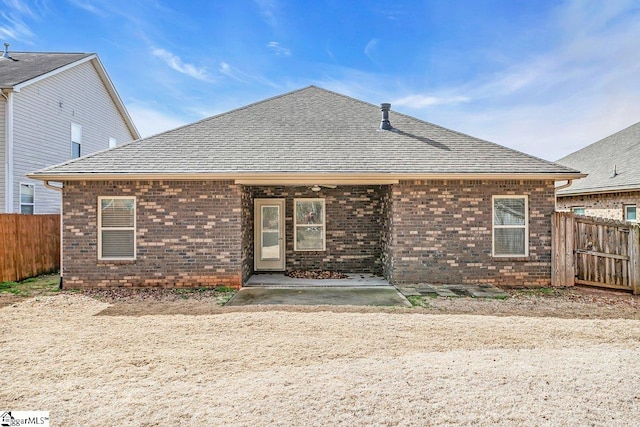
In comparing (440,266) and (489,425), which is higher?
(440,266)

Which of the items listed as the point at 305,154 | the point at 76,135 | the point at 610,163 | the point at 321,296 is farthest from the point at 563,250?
the point at 76,135

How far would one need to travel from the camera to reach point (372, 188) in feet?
36.9

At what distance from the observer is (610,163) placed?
1554 cm

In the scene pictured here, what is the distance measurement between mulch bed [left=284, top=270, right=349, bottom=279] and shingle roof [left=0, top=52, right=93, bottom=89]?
11241mm

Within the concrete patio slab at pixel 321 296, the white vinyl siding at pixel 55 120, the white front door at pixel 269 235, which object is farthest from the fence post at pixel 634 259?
the white vinyl siding at pixel 55 120

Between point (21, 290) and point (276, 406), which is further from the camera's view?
point (21, 290)

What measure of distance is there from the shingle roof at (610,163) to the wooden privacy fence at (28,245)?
1853 centimetres

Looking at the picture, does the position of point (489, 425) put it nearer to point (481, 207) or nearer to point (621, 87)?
point (481, 207)

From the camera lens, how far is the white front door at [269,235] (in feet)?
36.8

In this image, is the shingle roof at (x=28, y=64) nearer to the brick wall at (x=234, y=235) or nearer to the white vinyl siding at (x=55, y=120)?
the white vinyl siding at (x=55, y=120)

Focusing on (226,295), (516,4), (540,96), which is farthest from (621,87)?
(226,295)

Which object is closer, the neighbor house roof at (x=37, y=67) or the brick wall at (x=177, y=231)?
the brick wall at (x=177, y=231)

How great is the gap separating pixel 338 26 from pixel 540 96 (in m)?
10.1

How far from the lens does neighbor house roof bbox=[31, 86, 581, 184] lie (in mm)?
8820
